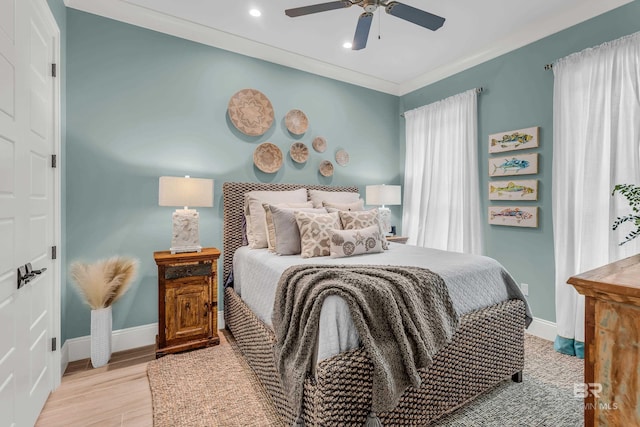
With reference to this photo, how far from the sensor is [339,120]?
3.94 meters

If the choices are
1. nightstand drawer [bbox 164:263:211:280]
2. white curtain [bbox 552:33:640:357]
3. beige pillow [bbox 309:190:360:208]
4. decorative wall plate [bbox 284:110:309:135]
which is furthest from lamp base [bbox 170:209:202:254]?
white curtain [bbox 552:33:640:357]

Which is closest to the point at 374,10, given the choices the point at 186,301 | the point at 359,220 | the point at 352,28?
the point at 352,28

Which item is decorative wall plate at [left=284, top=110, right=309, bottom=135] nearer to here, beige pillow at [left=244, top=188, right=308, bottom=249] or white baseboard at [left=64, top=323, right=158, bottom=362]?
beige pillow at [left=244, top=188, right=308, bottom=249]

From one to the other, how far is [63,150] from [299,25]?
2.30 metres

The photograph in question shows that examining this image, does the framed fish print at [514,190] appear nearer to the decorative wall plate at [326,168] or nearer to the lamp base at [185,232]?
the decorative wall plate at [326,168]

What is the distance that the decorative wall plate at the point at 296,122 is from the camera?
137 inches

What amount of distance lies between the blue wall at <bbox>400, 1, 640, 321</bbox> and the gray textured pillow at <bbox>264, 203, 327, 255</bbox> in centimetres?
224

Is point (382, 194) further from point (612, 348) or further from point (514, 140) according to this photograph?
point (612, 348)

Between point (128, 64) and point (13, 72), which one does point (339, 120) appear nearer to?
point (128, 64)

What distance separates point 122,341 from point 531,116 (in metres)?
4.37

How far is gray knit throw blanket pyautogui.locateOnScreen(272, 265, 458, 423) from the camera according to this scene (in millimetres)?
1359

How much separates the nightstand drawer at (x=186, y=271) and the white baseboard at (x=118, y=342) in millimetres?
710

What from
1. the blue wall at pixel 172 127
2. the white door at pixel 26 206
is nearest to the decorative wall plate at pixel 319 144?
the blue wall at pixel 172 127

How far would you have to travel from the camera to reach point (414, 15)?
2.08 meters
